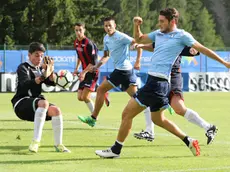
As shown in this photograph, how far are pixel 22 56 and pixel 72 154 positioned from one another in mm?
27025

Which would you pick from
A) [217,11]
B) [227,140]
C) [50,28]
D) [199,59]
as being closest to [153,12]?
[217,11]

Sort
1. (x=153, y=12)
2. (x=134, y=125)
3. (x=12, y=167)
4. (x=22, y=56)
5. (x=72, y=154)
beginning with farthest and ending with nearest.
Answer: (x=153, y=12)
(x=22, y=56)
(x=134, y=125)
(x=72, y=154)
(x=12, y=167)

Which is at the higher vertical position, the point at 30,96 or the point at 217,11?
the point at 30,96

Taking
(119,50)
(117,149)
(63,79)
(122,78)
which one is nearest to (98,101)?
(122,78)

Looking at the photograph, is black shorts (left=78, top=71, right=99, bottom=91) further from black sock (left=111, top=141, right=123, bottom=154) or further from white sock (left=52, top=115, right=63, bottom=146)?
black sock (left=111, top=141, right=123, bottom=154)

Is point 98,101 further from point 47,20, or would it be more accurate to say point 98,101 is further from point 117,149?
point 47,20

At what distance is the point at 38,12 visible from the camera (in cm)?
6181

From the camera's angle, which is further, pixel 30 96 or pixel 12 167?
pixel 30 96

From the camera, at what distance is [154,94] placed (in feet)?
29.9

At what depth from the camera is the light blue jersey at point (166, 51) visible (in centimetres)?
917

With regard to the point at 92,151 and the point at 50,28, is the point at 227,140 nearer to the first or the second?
the point at 92,151

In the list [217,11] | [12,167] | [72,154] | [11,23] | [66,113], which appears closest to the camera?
[12,167]

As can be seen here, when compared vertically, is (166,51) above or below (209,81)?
above

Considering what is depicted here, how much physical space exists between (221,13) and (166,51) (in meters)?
90.9
